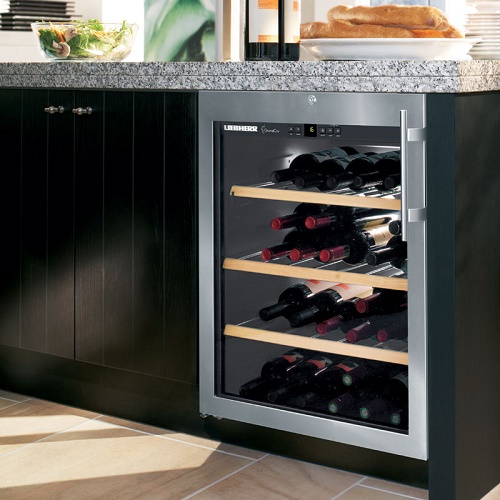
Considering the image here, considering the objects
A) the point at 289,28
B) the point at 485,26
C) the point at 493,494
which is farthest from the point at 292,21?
the point at 493,494

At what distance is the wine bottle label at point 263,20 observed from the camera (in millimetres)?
2678

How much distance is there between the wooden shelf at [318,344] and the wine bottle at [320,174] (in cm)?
39

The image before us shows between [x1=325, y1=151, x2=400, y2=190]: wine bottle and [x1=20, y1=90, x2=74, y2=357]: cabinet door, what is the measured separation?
0.88 m

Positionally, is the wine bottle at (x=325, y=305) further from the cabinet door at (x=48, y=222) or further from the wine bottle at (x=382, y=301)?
the cabinet door at (x=48, y=222)

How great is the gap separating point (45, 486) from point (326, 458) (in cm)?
74

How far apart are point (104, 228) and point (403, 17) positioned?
105cm

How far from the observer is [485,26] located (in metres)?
2.69

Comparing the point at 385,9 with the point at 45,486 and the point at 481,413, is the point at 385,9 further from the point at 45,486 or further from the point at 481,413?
the point at 45,486

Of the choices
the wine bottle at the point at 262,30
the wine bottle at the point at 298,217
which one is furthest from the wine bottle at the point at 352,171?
the wine bottle at the point at 262,30

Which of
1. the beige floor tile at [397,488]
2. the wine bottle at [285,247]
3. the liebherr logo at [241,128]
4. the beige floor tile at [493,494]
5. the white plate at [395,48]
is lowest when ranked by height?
the beige floor tile at [493,494]

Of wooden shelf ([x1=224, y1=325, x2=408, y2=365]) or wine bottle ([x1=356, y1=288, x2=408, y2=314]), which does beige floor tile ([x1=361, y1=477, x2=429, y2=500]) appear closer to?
wooden shelf ([x1=224, y1=325, x2=408, y2=365])

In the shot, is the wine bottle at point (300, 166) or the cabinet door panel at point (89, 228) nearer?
the wine bottle at point (300, 166)

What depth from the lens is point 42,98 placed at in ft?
9.73

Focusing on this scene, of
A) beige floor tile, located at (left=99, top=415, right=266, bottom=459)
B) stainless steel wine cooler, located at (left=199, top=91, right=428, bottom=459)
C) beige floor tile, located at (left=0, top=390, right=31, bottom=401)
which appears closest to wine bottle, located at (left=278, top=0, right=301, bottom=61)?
stainless steel wine cooler, located at (left=199, top=91, right=428, bottom=459)
